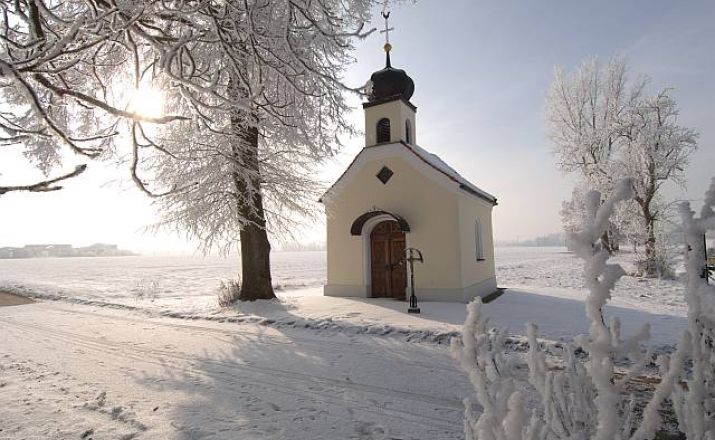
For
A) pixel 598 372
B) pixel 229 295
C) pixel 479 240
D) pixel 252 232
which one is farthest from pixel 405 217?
pixel 598 372

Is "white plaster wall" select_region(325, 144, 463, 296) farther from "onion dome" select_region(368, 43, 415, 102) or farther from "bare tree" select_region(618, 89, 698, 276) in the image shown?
"bare tree" select_region(618, 89, 698, 276)

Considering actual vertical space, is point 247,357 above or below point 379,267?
below

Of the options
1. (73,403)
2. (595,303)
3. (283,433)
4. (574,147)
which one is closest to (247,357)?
(73,403)

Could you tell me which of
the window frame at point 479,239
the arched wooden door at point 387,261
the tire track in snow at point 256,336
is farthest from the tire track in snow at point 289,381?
the window frame at point 479,239

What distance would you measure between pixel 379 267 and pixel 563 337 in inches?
246

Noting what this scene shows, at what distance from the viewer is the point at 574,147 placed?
69.5 ft

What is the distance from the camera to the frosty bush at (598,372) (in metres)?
1.58

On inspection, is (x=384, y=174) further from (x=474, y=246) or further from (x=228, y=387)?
(x=228, y=387)

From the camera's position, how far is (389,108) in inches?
494

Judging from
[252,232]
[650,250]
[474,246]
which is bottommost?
[650,250]

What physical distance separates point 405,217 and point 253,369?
7.32m

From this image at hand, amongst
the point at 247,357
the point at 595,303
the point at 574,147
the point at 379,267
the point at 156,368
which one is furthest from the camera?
the point at 574,147

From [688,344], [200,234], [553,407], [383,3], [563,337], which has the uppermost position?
[383,3]

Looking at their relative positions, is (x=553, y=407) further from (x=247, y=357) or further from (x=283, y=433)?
(x=247, y=357)
